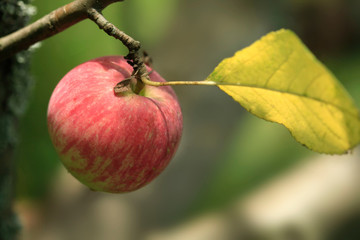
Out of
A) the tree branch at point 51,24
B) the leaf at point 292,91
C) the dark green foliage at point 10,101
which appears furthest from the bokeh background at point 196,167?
the tree branch at point 51,24

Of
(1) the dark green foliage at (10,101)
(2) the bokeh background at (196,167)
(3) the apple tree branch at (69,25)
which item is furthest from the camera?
(2) the bokeh background at (196,167)

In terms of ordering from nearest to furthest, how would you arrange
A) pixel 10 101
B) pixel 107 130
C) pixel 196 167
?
pixel 107 130 < pixel 10 101 < pixel 196 167

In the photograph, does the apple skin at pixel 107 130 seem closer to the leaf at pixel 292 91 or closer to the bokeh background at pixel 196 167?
the leaf at pixel 292 91

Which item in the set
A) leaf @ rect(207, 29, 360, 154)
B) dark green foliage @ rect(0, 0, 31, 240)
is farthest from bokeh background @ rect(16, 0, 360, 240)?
leaf @ rect(207, 29, 360, 154)

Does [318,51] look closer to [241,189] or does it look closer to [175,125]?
[241,189]

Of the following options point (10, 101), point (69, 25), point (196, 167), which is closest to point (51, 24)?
point (69, 25)

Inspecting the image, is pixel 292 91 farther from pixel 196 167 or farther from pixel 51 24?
pixel 196 167

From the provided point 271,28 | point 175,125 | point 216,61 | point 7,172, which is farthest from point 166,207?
point 175,125
